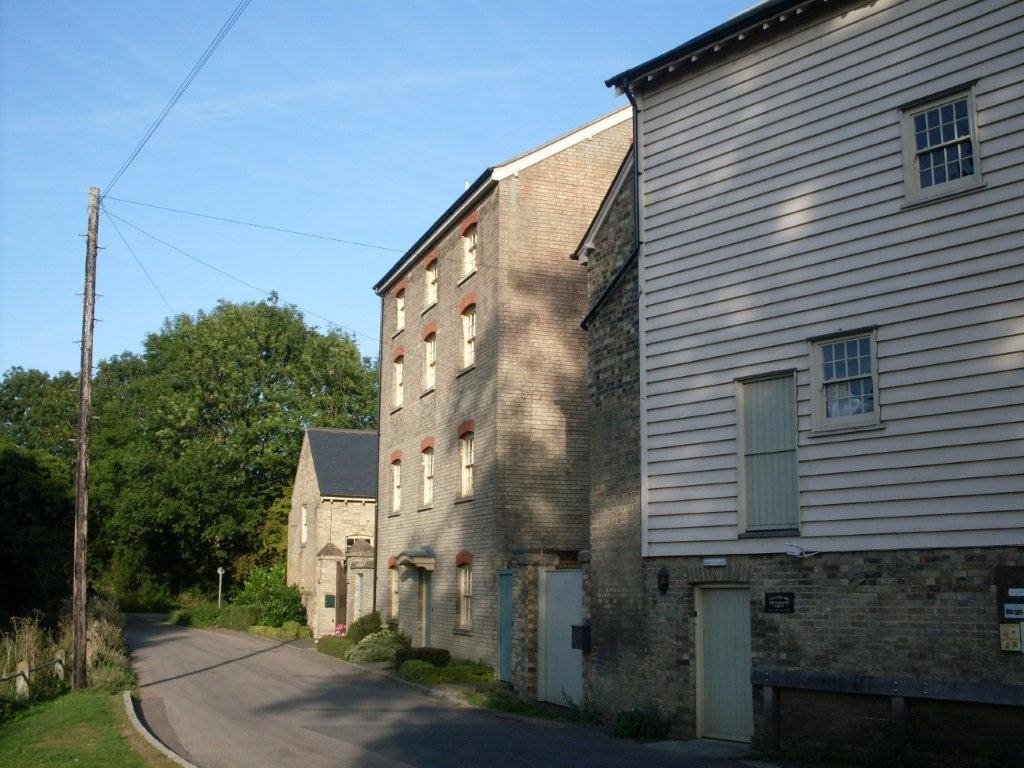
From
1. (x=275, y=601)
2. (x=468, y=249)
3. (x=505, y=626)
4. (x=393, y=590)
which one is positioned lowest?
(x=275, y=601)

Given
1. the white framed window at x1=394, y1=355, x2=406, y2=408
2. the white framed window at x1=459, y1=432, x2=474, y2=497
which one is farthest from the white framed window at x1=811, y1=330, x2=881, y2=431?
the white framed window at x1=394, y1=355, x2=406, y2=408

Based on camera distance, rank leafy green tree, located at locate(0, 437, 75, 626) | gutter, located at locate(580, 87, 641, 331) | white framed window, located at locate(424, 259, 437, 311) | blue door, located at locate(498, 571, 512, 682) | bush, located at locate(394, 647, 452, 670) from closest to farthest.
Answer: gutter, located at locate(580, 87, 641, 331)
blue door, located at locate(498, 571, 512, 682)
bush, located at locate(394, 647, 452, 670)
white framed window, located at locate(424, 259, 437, 311)
leafy green tree, located at locate(0, 437, 75, 626)

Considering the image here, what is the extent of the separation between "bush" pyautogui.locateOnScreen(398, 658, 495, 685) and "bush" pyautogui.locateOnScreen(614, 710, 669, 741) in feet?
25.2

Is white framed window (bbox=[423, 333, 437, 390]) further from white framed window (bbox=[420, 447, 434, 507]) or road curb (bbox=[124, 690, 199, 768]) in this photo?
road curb (bbox=[124, 690, 199, 768])

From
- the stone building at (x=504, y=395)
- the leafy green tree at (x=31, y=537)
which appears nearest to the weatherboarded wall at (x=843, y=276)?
the stone building at (x=504, y=395)

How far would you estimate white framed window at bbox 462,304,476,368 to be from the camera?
26.5 m

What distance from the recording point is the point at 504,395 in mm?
24312

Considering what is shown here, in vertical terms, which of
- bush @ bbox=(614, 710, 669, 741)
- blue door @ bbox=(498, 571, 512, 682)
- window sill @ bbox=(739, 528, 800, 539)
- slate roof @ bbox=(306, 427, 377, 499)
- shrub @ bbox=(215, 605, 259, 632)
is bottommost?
shrub @ bbox=(215, 605, 259, 632)

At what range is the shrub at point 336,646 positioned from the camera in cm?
2991

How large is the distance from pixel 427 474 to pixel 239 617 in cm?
1667

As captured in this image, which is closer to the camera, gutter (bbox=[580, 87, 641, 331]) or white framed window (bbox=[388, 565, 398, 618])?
gutter (bbox=[580, 87, 641, 331])

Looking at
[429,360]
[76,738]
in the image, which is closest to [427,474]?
[429,360]

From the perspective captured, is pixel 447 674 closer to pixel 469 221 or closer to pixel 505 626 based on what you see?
pixel 505 626

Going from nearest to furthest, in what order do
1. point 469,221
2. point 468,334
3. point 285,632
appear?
point 468,334
point 469,221
point 285,632
